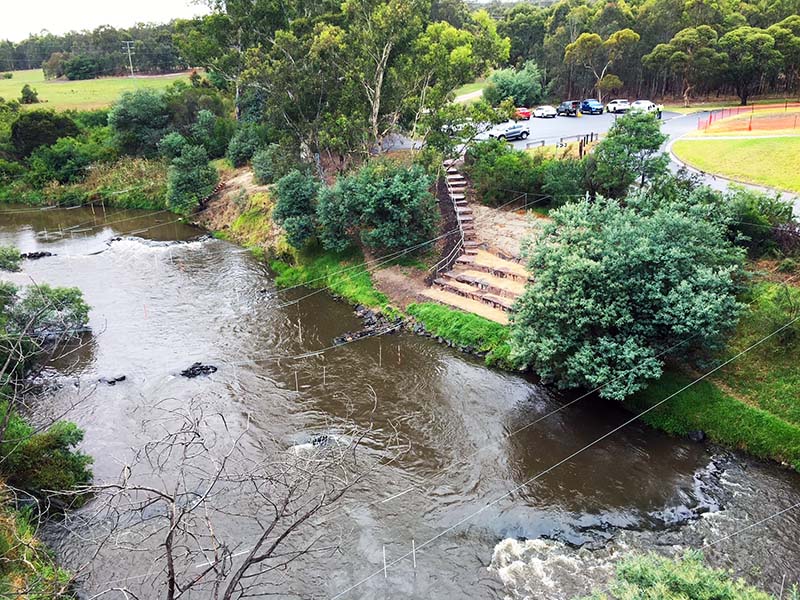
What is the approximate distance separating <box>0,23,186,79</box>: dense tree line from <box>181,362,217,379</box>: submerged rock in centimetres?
5808

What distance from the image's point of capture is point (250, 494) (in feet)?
45.5

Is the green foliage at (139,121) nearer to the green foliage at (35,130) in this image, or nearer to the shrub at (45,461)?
the green foliage at (35,130)

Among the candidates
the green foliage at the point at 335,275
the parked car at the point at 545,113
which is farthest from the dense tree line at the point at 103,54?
the green foliage at the point at 335,275

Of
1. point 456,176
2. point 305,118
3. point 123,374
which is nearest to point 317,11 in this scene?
point 305,118

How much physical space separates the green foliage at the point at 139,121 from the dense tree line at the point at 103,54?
2686 cm

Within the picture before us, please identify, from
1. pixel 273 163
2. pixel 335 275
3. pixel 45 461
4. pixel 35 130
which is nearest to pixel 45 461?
pixel 45 461

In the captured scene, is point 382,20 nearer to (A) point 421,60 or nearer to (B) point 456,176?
(A) point 421,60

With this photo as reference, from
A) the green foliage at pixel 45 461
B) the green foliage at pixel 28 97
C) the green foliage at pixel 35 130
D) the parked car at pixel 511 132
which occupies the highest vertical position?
the green foliage at pixel 28 97

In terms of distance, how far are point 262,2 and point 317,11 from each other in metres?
2.95

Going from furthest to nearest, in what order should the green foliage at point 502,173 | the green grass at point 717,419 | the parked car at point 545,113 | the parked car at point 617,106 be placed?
1. the parked car at point 545,113
2. the parked car at point 617,106
3. the green foliage at point 502,173
4. the green grass at point 717,419

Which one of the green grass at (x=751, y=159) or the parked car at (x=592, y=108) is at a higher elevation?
the parked car at (x=592, y=108)

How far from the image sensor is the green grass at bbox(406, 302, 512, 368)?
19144mm

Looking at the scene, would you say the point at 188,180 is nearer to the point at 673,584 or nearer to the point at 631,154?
the point at 631,154

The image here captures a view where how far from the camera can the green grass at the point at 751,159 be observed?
24141 millimetres
